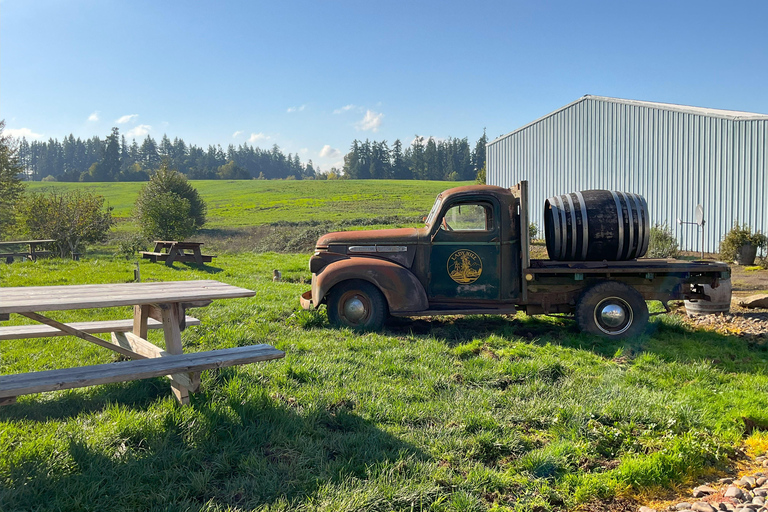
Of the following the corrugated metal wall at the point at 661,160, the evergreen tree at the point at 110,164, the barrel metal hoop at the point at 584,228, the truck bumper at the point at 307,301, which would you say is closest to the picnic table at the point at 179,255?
the truck bumper at the point at 307,301

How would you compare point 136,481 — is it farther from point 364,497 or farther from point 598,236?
point 598,236

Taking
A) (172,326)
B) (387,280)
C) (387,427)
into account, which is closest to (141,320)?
(172,326)

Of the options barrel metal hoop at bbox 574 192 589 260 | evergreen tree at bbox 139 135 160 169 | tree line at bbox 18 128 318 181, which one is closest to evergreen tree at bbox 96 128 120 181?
tree line at bbox 18 128 318 181

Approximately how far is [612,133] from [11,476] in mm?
19512

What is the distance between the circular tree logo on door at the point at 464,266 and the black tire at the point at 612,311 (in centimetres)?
139

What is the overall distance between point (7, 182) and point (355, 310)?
25313mm

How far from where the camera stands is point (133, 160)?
365ft

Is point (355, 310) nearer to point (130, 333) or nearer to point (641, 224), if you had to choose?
point (130, 333)

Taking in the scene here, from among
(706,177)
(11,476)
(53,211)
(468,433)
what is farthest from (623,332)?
(53,211)

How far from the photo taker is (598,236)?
6.52 m

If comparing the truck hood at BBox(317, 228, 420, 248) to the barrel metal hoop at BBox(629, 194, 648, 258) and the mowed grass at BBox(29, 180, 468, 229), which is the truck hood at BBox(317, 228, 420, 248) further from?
the mowed grass at BBox(29, 180, 468, 229)

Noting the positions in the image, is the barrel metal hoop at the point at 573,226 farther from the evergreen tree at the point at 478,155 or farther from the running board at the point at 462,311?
the evergreen tree at the point at 478,155

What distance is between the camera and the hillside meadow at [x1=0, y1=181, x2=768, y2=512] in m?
2.81

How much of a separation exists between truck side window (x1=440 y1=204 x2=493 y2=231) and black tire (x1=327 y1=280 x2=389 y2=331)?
1331 millimetres
